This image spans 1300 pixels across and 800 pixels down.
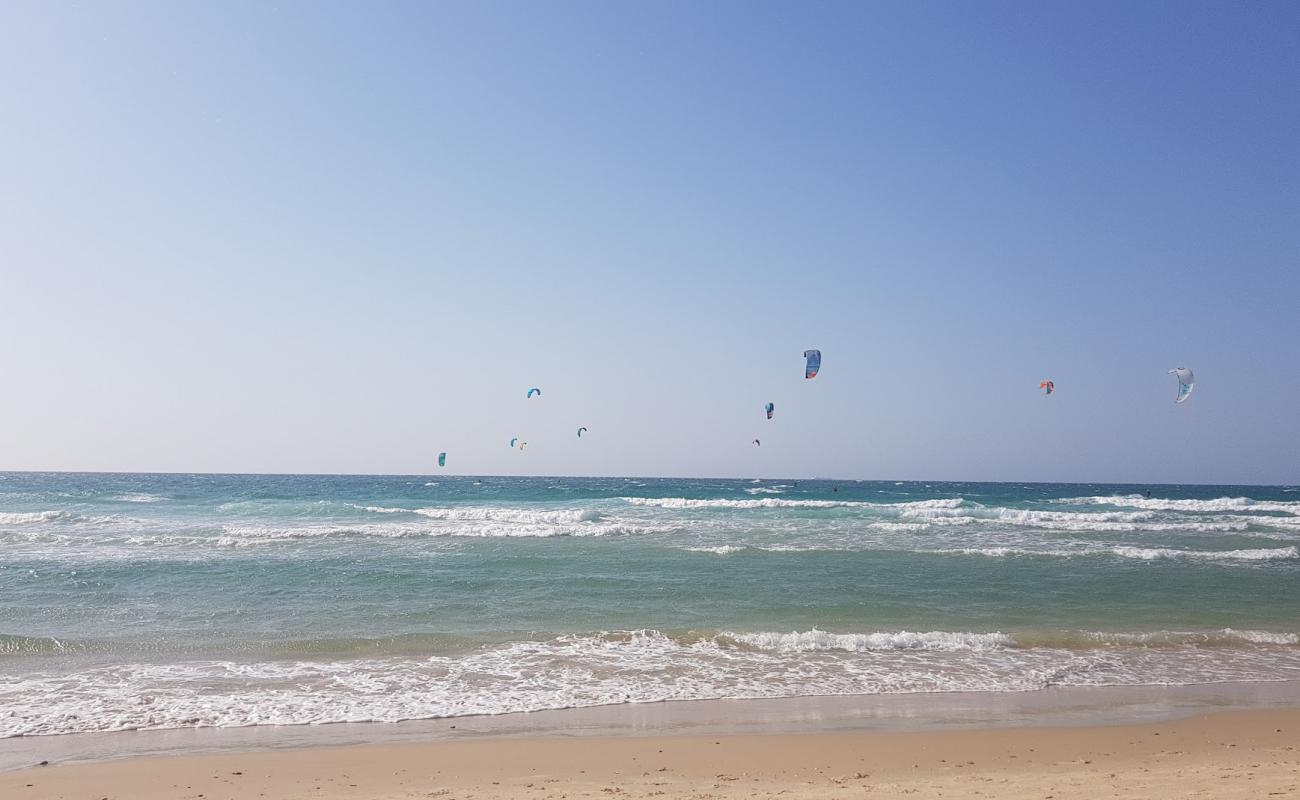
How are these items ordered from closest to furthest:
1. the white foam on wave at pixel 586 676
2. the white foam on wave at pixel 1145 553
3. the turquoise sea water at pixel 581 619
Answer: the white foam on wave at pixel 586 676 < the turquoise sea water at pixel 581 619 < the white foam on wave at pixel 1145 553

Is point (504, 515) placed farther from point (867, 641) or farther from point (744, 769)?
point (744, 769)

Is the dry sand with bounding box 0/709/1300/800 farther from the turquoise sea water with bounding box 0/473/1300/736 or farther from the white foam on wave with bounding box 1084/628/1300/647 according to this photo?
the white foam on wave with bounding box 1084/628/1300/647

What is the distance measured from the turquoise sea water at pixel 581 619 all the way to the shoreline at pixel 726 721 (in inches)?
10.6

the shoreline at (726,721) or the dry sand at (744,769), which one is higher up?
the dry sand at (744,769)

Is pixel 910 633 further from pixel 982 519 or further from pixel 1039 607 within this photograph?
pixel 982 519

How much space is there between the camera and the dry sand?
546 centimetres

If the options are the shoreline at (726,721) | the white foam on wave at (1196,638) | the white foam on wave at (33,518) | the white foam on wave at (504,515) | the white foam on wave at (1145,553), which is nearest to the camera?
the shoreline at (726,721)

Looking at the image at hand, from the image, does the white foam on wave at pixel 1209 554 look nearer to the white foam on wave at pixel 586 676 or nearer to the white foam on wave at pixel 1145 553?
the white foam on wave at pixel 1145 553

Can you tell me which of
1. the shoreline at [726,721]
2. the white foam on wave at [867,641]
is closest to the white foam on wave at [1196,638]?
the white foam on wave at [867,641]

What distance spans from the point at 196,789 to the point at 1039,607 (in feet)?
41.5

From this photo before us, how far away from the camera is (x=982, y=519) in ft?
102

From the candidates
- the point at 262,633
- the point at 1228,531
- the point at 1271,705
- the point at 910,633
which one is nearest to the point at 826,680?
the point at 910,633

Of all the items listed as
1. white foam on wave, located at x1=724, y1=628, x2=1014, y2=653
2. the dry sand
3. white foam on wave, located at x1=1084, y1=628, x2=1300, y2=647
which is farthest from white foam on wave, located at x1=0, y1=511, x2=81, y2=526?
white foam on wave, located at x1=1084, y1=628, x2=1300, y2=647

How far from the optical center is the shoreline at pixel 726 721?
655 cm
